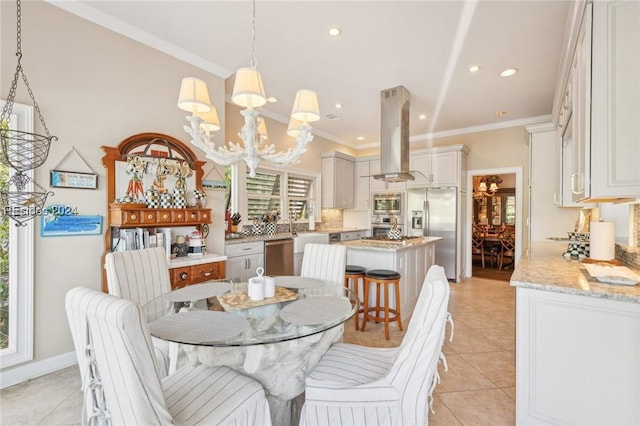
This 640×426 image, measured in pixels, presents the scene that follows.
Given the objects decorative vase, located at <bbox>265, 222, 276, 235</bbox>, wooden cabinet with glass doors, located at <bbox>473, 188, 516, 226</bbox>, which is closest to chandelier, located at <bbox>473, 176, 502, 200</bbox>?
wooden cabinet with glass doors, located at <bbox>473, 188, 516, 226</bbox>

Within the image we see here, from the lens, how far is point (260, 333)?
1.39 meters

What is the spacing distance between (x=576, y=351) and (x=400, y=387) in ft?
3.42

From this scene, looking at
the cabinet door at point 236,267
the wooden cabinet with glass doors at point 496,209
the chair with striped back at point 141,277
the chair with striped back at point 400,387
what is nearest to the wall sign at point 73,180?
the chair with striped back at point 141,277

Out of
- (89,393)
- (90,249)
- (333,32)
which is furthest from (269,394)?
(333,32)

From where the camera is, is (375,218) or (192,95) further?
(375,218)

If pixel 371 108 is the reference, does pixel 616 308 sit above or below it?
below

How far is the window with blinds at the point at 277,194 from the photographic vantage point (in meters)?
4.86

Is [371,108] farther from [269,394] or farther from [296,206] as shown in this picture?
[269,394]

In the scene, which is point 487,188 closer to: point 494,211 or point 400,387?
point 494,211

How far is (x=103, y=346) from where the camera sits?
988 millimetres

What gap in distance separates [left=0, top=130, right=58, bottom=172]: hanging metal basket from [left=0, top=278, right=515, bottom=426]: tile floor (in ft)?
5.16

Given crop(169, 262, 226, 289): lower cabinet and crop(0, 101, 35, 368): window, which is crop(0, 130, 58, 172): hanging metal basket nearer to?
crop(0, 101, 35, 368): window

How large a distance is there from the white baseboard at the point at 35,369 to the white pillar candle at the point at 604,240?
427cm

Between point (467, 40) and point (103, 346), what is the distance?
3503mm
